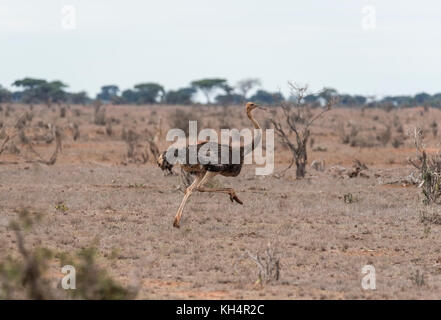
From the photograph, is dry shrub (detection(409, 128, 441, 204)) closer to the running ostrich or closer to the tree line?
the running ostrich

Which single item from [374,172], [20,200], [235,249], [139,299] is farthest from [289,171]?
[139,299]

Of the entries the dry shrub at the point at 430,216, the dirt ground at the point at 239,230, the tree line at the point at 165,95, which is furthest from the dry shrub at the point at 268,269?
the tree line at the point at 165,95

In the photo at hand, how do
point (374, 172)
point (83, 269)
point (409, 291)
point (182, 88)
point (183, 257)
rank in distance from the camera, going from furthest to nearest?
point (182, 88)
point (374, 172)
point (183, 257)
point (409, 291)
point (83, 269)

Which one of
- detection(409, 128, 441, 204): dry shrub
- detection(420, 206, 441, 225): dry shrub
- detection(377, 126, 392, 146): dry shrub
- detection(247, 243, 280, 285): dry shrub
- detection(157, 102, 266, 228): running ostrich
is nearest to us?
detection(247, 243, 280, 285): dry shrub

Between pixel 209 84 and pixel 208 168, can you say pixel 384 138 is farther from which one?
pixel 209 84

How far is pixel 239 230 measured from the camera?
10977mm

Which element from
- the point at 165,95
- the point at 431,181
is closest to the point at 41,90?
the point at 165,95

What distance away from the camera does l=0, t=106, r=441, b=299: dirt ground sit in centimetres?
785

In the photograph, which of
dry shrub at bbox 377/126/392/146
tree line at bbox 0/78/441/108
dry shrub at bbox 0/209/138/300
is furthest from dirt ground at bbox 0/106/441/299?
tree line at bbox 0/78/441/108

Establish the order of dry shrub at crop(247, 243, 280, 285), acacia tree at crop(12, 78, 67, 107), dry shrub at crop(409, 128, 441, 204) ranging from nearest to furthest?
dry shrub at crop(247, 243, 280, 285)
dry shrub at crop(409, 128, 441, 204)
acacia tree at crop(12, 78, 67, 107)

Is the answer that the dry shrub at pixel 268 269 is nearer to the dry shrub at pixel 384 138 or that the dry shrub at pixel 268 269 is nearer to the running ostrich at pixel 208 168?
the running ostrich at pixel 208 168

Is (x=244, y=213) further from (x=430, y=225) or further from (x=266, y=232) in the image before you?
(x=430, y=225)

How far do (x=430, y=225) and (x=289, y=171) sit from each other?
9.47 m

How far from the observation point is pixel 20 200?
13508 millimetres
